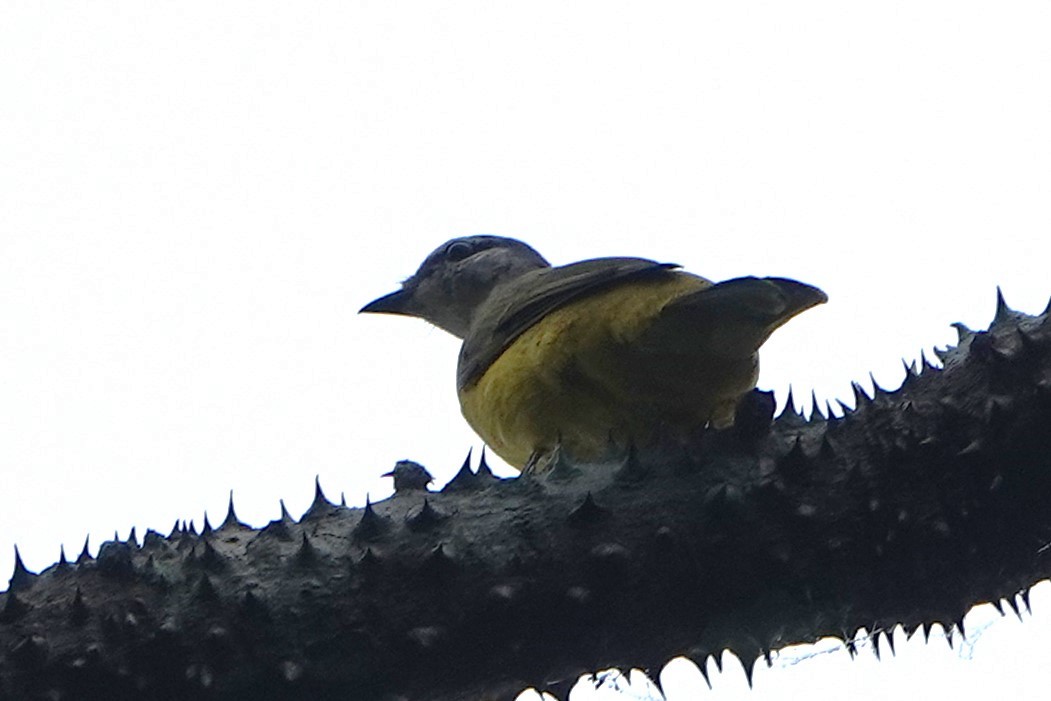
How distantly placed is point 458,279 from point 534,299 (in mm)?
1533

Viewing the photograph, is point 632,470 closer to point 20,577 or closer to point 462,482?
point 462,482

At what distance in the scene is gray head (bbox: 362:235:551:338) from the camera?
6008mm

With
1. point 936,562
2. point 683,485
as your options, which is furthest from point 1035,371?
point 683,485

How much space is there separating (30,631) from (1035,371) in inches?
84.2

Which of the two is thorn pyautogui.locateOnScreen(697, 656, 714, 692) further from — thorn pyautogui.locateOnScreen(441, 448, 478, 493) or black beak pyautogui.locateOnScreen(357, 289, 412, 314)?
black beak pyautogui.locateOnScreen(357, 289, 412, 314)

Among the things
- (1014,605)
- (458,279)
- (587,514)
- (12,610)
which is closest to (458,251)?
(458,279)

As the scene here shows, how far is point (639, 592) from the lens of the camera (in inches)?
105

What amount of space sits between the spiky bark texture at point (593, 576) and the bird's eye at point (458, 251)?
3458 mm

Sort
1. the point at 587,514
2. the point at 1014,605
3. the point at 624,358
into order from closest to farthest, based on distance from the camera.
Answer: the point at 1014,605
the point at 587,514
the point at 624,358

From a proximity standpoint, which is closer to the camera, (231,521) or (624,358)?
(231,521)

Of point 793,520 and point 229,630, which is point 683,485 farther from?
point 229,630

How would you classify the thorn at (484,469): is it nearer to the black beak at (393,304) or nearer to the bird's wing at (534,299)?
the bird's wing at (534,299)

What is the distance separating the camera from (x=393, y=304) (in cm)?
620

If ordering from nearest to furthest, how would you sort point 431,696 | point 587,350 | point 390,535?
point 431,696
point 390,535
point 587,350
